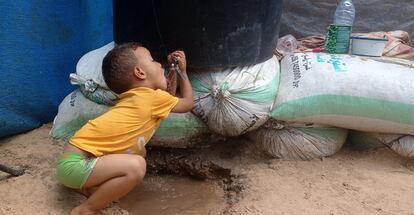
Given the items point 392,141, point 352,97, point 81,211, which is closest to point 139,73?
point 81,211

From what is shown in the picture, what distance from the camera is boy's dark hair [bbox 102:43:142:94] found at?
6.09 ft

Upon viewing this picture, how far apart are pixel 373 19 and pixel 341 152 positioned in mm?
1346

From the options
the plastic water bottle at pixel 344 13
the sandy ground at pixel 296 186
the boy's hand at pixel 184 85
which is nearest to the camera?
the sandy ground at pixel 296 186

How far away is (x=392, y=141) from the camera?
218 cm

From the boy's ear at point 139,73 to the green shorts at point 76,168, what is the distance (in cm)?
35

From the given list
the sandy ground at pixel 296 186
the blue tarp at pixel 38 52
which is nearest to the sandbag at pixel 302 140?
the sandy ground at pixel 296 186

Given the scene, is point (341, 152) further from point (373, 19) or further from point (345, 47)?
point (373, 19)

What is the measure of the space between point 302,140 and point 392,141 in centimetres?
39

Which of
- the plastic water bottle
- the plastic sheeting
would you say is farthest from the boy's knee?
the plastic sheeting

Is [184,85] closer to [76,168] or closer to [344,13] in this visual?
[76,168]

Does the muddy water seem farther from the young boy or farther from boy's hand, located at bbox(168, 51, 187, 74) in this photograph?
boy's hand, located at bbox(168, 51, 187, 74)

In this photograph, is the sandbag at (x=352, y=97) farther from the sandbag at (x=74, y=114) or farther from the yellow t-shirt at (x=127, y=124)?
the sandbag at (x=74, y=114)

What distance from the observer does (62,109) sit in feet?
7.97

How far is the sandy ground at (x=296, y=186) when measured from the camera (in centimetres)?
185
